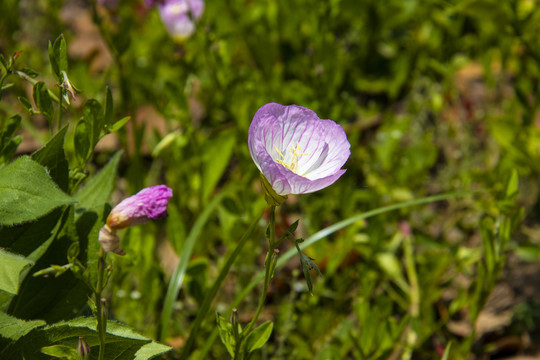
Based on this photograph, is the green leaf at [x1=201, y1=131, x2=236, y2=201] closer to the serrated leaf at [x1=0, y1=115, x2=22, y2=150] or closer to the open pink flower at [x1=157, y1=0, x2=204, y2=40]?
the open pink flower at [x1=157, y1=0, x2=204, y2=40]

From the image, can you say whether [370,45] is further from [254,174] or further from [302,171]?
[302,171]

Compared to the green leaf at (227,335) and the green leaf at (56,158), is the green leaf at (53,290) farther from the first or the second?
the green leaf at (227,335)

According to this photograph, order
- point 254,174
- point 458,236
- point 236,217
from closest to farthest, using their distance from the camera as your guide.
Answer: point 236,217, point 254,174, point 458,236

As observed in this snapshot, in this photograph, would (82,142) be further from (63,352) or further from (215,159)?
(215,159)

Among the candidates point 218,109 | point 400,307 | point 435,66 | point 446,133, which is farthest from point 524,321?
point 218,109

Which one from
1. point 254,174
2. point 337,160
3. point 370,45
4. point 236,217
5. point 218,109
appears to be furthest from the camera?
point 370,45

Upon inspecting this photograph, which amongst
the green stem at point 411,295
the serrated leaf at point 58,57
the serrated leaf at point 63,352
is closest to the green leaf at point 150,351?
the serrated leaf at point 63,352
